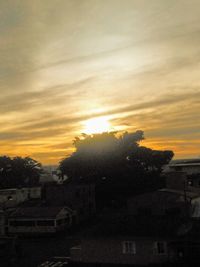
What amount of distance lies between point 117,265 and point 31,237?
24.7 m

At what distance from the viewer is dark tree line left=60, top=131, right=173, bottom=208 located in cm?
8581

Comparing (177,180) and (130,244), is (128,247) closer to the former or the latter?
(130,244)

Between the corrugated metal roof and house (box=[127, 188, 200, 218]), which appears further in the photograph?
house (box=[127, 188, 200, 218])

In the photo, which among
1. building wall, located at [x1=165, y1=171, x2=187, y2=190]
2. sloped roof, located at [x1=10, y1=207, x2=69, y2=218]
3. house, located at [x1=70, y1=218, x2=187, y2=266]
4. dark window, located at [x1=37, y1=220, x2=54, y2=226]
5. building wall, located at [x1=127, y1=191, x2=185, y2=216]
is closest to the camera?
house, located at [x1=70, y1=218, x2=187, y2=266]

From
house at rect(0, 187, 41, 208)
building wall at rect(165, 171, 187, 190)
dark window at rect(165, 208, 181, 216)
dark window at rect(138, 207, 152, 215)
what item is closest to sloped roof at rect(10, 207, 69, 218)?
house at rect(0, 187, 41, 208)

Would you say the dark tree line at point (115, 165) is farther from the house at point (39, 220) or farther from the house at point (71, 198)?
the house at point (39, 220)

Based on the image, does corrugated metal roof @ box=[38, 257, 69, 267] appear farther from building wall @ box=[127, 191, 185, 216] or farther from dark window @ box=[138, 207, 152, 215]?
dark window @ box=[138, 207, 152, 215]

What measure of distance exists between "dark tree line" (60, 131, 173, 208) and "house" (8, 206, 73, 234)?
2147 cm

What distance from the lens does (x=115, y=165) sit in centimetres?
8725

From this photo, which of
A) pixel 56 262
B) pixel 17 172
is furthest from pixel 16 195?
pixel 56 262

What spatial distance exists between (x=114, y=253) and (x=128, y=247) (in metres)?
1.58

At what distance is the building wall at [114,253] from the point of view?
3856 cm

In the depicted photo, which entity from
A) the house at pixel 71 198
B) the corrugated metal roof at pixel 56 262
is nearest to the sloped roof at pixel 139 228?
the corrugated metal roof at pixel 56 262

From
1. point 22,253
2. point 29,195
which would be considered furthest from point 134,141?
point 22,253
